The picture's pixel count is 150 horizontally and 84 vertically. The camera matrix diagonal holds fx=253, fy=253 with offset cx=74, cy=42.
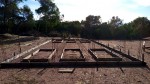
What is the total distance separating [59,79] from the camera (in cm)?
827

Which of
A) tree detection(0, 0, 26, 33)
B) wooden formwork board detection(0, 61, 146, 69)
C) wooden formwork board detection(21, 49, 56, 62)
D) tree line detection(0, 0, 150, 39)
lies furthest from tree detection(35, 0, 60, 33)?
wooden formwork board detection(0, 61, 146, 69)

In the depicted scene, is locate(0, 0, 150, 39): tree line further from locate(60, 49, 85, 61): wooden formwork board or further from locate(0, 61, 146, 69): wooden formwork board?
locate(0, 61, 146, 69): wooden formwork board

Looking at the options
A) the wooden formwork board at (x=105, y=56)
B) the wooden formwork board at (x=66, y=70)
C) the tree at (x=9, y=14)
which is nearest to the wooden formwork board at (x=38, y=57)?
the wooden formwork board at (x=66, y=70)

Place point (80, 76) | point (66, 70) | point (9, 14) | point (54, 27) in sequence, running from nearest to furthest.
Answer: point (80, 76)
point (66, 70)
point (9, 14)
point (54, 27)

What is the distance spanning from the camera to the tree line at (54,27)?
1553 inches

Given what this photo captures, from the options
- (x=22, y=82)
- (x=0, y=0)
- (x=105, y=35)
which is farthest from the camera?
(x=105, y=35)

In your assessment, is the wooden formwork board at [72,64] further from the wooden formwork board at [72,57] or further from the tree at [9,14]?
the tree at [9,14]

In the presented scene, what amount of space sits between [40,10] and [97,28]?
974 centimetres

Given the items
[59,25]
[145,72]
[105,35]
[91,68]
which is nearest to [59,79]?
[91,68]

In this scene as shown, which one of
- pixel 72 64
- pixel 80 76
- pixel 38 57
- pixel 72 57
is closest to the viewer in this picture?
pixel 80 76

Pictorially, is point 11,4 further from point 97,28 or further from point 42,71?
point 42,71

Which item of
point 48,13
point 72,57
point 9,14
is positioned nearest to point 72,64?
point 72,57

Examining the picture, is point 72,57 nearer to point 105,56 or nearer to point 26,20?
point 105,56

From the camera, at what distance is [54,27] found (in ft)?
144
